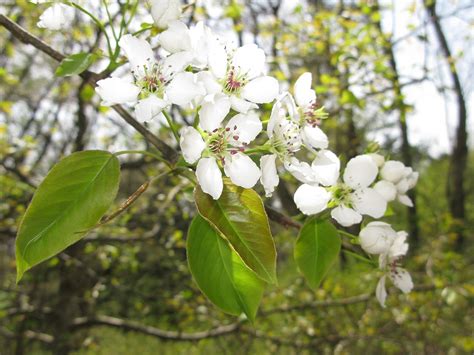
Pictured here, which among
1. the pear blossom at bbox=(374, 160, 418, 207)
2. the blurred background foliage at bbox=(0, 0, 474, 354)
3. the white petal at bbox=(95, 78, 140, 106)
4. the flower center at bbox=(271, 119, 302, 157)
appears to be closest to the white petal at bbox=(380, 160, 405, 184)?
the pear blossom at bbox=(374, 160, 418, 207)

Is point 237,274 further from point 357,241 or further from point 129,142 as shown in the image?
point 129,142

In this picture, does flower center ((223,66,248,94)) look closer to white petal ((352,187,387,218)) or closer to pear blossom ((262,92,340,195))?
pear blossom ((262,92,340,195))

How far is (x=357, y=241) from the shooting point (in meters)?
0.77

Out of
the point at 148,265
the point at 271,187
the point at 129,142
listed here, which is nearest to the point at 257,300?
the point at 271,187

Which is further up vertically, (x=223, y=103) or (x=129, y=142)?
(x=129, y=142)

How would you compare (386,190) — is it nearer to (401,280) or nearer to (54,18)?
(401,280)

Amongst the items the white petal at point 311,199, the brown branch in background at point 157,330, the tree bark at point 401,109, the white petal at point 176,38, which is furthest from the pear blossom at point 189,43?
the tree bark at point 401,109

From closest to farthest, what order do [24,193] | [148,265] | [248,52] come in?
[248,52]
[24,193]
[148,265]

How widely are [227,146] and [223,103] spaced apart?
0.07 meters

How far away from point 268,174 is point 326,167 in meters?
0.10

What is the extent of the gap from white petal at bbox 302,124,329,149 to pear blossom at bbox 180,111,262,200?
9 centimetres

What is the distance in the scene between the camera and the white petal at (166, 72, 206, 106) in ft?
1.92

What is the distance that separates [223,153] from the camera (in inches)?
25.0

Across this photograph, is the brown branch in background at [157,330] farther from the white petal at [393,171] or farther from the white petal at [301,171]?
the white petal at [301,171]
